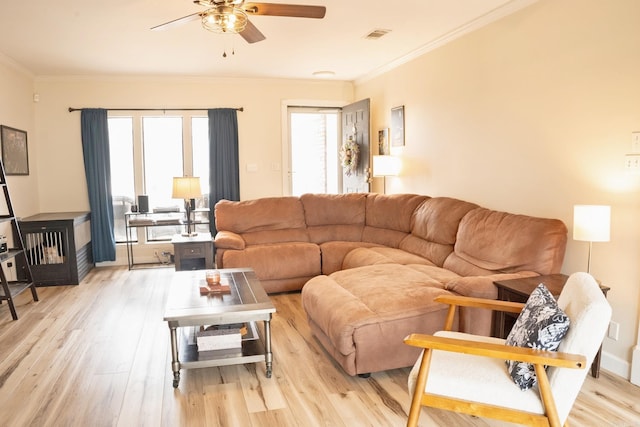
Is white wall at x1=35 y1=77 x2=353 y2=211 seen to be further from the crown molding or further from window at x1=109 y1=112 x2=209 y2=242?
the crown molding

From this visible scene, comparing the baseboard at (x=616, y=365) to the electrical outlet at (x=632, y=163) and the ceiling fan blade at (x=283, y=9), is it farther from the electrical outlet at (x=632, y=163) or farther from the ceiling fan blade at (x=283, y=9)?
the ceiling fan blade at (x=283, y=9)

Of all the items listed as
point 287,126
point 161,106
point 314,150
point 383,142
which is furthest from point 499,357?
point 161,106

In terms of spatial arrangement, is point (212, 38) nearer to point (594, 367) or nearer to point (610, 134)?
point (610, 134)

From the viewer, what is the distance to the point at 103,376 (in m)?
2.82

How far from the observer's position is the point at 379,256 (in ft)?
13.5

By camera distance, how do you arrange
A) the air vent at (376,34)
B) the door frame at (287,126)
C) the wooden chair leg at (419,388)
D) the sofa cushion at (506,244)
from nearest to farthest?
the wooden chair leg at (419,388) < the sofa cushion at (506,244) < the air vent at (376,34) < the door frame at (287,126)

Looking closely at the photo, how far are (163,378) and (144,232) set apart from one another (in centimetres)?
383

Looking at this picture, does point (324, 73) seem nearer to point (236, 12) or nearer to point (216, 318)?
point (236, 12)

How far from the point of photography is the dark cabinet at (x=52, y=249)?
4.92 m

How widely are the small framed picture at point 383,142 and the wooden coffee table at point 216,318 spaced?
3.19 m

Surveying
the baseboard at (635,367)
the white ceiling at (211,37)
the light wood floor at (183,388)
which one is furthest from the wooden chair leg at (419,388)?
the white ceiling at (211,37)

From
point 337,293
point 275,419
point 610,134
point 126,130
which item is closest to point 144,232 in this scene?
point 126,130

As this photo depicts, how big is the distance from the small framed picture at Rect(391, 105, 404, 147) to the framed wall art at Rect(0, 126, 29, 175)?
4.28 meters

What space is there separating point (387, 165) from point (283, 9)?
280 centimetres
